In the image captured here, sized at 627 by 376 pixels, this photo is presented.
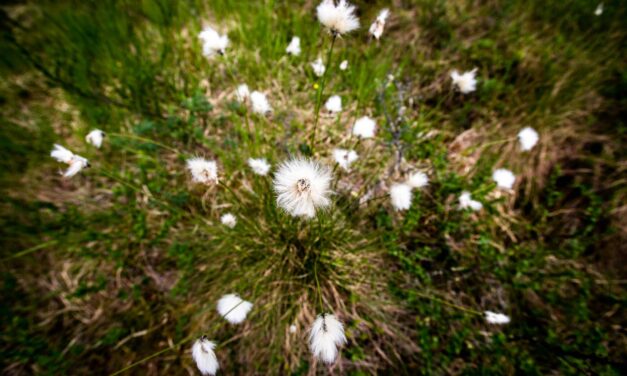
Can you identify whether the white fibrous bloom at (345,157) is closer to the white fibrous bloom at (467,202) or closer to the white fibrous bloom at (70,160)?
the white fibrous bloom at (467,202)

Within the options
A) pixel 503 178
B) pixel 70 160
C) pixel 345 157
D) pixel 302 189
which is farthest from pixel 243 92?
pixel 503 178

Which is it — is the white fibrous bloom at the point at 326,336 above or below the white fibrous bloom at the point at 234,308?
below

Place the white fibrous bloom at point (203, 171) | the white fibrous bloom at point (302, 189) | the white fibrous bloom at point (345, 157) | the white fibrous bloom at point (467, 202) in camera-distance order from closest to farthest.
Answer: the white fibrous bloom at point (302, 189) < the white fibrous bloom at point (203, 171) < the white fibrous bloom at point (345, 157) < the white fibrous bloom at point (467, 202)

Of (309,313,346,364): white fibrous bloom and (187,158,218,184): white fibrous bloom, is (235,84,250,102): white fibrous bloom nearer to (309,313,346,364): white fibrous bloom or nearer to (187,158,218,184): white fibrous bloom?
(187,158,218,184): white fibrous bloom

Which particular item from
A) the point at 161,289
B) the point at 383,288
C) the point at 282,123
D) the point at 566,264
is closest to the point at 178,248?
the point at 161,289

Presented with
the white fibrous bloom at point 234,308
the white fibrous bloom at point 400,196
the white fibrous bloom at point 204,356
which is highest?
the white fibrous bloom at point 400,196

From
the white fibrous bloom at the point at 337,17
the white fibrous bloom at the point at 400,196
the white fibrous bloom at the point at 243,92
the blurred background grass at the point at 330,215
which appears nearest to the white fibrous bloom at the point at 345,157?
the blurred background grass at the point at 330,215

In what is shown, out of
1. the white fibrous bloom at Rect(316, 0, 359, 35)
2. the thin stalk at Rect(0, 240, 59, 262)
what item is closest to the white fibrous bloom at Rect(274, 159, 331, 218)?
the white fibrous bloom at Rect(316, 0, 359, 35)
